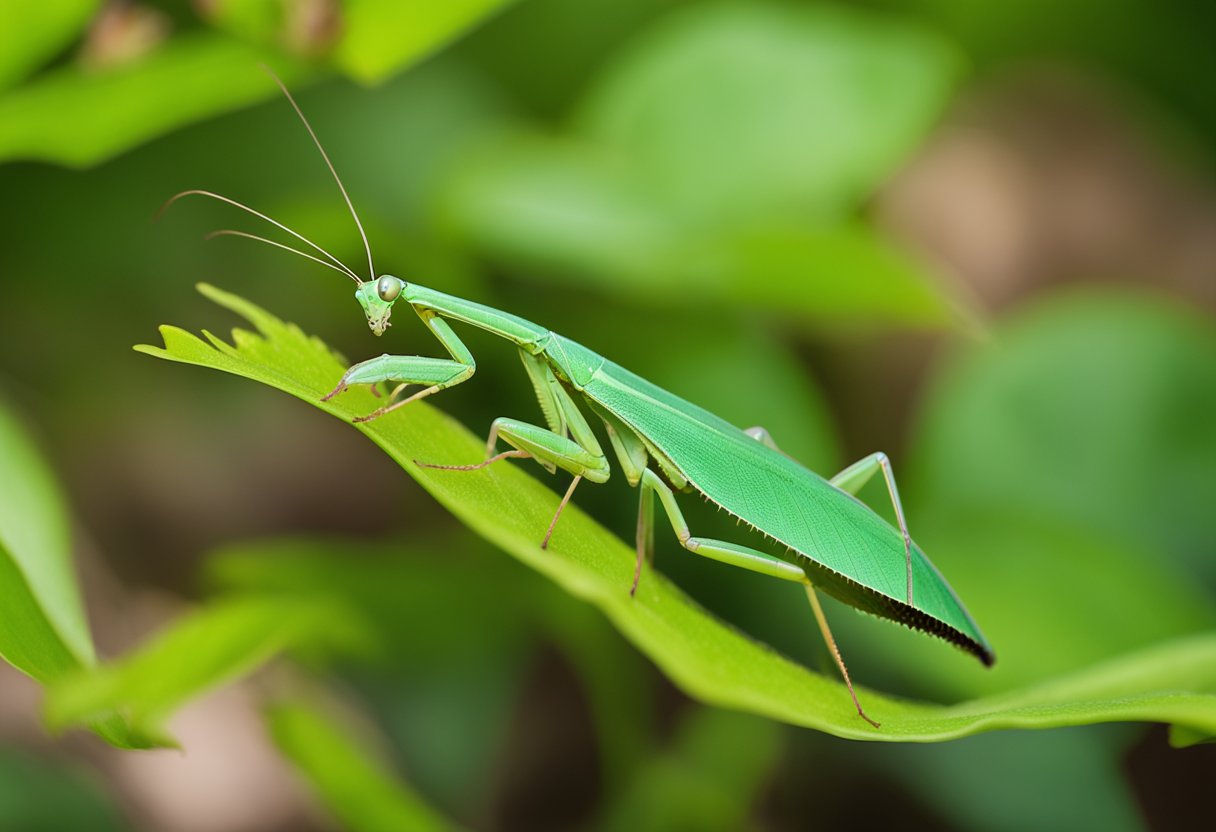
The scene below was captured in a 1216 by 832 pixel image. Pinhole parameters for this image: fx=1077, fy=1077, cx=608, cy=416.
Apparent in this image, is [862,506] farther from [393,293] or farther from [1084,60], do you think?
[1084,60]

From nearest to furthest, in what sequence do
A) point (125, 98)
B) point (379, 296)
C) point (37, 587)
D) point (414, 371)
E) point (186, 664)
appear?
1. point (37, 587)
2. point (186, 664)
3. point (414, 371)
4. point (379, 296)
5. point (125, 98)

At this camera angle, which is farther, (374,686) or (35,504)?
(374,686)

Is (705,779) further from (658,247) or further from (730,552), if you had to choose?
(658,247)

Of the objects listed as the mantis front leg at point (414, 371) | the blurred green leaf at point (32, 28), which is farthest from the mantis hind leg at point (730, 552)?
the blurred green leaf at point (32, 28)

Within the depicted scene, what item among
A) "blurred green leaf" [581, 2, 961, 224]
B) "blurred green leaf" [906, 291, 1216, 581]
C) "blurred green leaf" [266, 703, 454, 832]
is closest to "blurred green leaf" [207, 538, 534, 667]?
"blurred green leaf" [266, 703, 454, 832]

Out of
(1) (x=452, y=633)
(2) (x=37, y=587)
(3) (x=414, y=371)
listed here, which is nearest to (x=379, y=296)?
(3) (x=414, y=371)

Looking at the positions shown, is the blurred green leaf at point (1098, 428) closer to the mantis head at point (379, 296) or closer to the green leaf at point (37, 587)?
the mantis head at point (379, 296)

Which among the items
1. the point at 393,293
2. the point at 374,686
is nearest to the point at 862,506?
the point at 393,293
